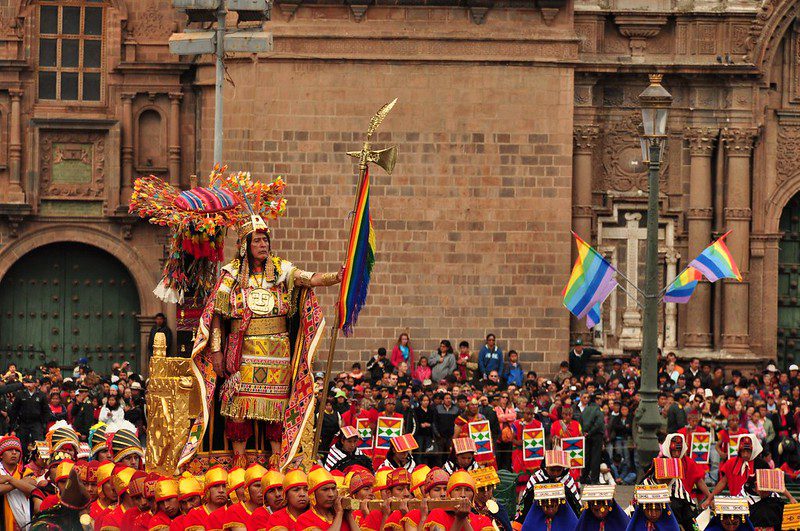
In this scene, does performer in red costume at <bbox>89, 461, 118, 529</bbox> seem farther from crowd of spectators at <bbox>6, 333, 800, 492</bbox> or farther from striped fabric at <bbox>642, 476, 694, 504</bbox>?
crowd of spectators at <bbox>6, 333, 800, 492</bbox>

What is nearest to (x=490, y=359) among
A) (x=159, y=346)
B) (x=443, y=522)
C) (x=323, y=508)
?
(x=159, y=346)

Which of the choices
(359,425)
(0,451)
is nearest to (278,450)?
(0,451)

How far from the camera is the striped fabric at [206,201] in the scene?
21078 mm

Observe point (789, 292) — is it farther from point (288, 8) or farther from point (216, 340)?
point (216, 340)

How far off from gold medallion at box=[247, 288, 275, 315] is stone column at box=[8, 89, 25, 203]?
16.7m

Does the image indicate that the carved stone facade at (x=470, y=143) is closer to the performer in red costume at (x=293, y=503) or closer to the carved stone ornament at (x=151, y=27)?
the carved stone ornament at (x=151, y=27)

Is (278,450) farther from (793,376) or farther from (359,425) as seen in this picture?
(793,376)

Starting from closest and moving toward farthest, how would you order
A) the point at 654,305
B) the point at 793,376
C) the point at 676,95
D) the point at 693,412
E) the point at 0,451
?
the point at 0,451 < the point at 654,305 < the point at 693,412 < the point at 793,376 < the point at 676,95

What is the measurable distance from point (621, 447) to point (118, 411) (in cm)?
714

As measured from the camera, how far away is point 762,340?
122ft

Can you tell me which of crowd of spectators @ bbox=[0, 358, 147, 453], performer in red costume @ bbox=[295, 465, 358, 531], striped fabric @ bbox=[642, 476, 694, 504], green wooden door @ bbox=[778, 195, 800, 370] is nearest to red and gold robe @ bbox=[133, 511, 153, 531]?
performer in red costume @ bbox=[295, 465, 358, 531]

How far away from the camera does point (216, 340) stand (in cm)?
2083

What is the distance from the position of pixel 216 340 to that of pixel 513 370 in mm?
14382

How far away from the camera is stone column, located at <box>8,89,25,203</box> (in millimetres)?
36719
